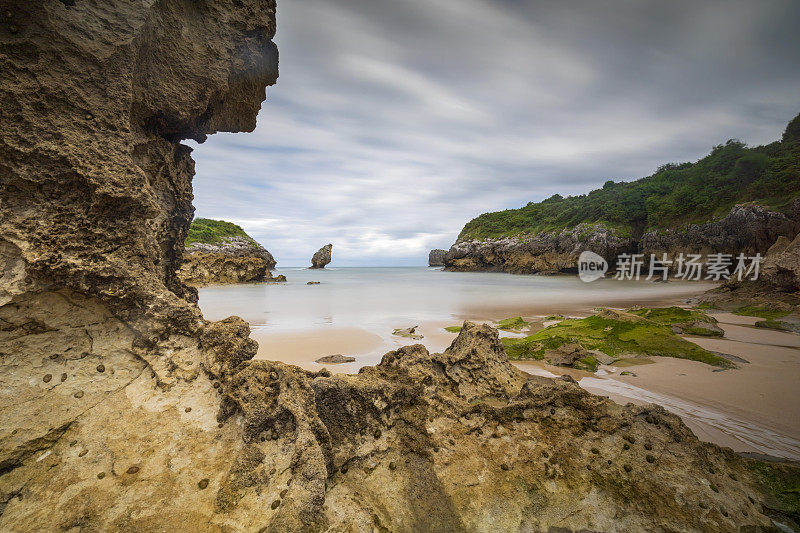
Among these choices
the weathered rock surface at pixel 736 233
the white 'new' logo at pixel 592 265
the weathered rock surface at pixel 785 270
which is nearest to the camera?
the weathered rock surface at pixel 785 270

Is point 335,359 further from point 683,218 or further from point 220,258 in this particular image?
point 683,218

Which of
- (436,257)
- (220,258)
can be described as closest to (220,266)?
(220,258)

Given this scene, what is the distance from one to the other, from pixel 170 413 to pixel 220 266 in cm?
3263

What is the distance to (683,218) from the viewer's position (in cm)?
3162

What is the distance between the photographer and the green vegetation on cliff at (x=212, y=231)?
128 feet

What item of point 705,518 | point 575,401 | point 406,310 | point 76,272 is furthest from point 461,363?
point 406,310

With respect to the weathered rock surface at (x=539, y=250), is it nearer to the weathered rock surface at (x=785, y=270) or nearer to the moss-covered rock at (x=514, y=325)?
the weathered rock surface at (x=785, y=270)

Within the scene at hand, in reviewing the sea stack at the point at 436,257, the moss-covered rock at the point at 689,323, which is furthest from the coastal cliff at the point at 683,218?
the sea stack at the point at 436,257

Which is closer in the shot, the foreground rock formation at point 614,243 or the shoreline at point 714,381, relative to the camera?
the shoreline at point 714,381

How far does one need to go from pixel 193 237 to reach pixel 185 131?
4217cm

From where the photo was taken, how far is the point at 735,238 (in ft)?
76.4

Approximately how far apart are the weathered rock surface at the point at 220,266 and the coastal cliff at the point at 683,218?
38930 millimetres

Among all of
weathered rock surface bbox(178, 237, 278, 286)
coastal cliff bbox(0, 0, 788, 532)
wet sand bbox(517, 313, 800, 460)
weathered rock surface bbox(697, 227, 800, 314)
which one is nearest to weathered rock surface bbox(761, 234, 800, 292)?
weathered rock surface bbox(697, 227, 800, 314)

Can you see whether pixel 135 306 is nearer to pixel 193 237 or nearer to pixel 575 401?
pixel 575 401
